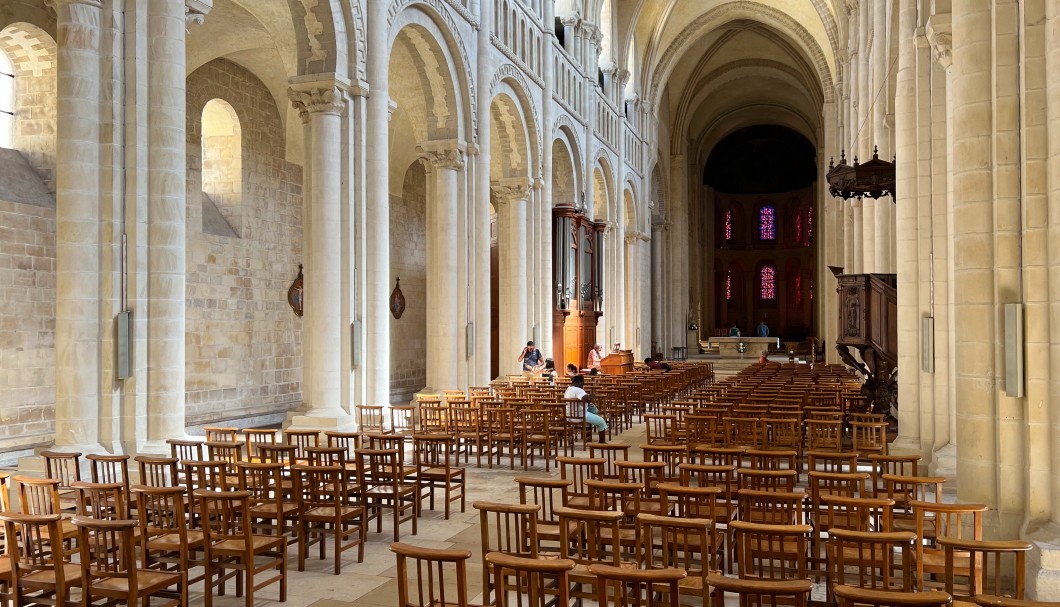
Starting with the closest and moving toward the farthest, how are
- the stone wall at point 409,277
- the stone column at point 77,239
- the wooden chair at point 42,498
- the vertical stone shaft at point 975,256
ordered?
→ 1. the wooden chair at point 42,498
2. the vertical stone shaft at point 975,256
3. the stone column at point 77,239
4. the stone wall at point 409,277

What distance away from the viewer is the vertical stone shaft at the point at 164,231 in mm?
9492

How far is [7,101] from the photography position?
45.2 feet

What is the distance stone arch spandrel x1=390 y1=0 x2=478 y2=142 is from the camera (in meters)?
15.8

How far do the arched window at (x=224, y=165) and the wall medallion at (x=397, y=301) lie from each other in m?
6.95

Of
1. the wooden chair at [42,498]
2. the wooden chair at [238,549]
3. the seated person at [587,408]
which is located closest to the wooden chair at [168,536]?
the wooden chair at [238,549]

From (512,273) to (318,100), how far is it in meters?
10.3

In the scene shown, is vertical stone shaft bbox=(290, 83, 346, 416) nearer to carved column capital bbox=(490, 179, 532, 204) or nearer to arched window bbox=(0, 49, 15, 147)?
arched window bbox=(0, 49, 15, 147)

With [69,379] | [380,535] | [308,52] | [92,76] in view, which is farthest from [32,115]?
[380,535]

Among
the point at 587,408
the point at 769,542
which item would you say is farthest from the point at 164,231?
the point at 769,542

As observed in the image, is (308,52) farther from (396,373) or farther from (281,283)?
(396,373)

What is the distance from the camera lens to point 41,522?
458cm

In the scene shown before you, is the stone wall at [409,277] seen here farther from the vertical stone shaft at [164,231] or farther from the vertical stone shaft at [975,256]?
the vertical stone shaft at [975,256]

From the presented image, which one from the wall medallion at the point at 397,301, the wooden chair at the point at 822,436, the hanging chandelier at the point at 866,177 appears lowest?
the wooden chair at the point at 822,436

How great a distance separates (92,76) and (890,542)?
29.4 ft
